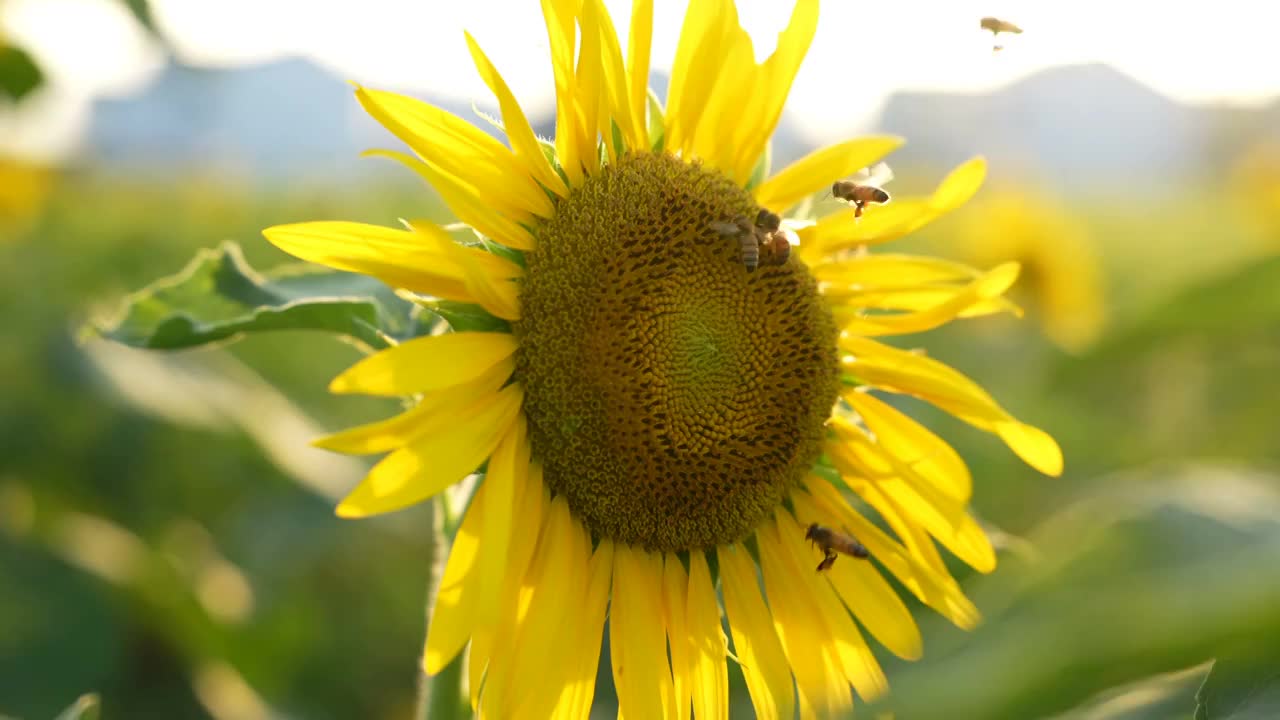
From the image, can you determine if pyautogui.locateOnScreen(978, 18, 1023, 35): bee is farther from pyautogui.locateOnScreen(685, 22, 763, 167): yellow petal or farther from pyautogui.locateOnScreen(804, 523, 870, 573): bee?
pyautogui.locateOnScreen(804, 523, 870, 573): bee

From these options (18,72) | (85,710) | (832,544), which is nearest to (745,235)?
(832,544)

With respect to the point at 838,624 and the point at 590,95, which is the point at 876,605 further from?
the point at 590,95

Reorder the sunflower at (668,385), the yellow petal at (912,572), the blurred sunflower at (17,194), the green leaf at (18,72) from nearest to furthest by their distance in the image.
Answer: the sunflower at (668,385)
the yellow petal at (912,572)
the green leaf at (18,72)
the blurred sunflower at (17,194)

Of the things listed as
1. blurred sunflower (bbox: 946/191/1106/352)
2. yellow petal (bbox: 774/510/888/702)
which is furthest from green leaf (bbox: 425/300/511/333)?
blurred sunflower (bbox: 946/191/1106/352)

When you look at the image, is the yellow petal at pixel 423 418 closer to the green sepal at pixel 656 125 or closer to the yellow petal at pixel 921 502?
the green sepal at pixel 656 125

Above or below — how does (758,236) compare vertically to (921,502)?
above

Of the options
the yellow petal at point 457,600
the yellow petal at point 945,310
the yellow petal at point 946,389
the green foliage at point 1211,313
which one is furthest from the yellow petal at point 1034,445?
the green foliage at point 1211,313

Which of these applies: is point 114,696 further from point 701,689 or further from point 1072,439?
point 1072,439

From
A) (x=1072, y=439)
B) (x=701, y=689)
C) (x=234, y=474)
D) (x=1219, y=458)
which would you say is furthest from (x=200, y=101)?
(x=701, y=689)
